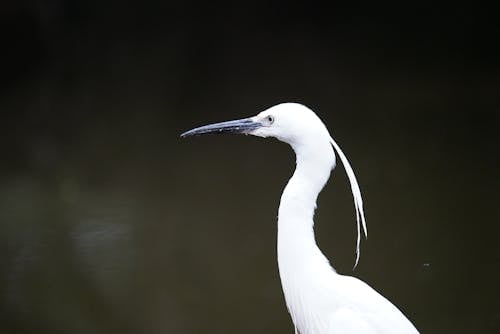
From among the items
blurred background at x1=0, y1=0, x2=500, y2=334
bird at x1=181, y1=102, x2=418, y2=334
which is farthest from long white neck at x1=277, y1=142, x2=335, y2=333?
blurred background at x1=0, y1=0, x2=500, y2=334

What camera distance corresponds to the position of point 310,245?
1743mm

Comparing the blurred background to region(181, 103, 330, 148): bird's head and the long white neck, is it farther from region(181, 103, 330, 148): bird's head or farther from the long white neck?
region(181, 103, 330, 148): bird's head

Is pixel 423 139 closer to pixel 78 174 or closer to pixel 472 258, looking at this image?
pixel 472 258

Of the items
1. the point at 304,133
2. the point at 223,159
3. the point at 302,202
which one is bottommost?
the point at 223,159

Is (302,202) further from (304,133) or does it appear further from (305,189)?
(304,133)

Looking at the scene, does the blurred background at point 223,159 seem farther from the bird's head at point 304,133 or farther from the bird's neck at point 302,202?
the bird's head at point 304,133

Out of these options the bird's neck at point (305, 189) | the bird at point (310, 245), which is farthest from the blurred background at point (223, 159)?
the bird's neck at point (305, 189)

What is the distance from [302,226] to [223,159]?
76.2 inches

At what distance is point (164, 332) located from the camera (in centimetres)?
254

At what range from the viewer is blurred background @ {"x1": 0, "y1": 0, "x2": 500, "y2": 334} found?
2.70 m

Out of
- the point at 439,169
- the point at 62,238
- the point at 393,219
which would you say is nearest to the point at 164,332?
Answer: the point at 62,238

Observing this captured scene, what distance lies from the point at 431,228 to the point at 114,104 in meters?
2.06

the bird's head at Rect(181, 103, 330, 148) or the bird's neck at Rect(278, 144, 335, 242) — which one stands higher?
the bird's head at Rect(181, 103, 330, 148)

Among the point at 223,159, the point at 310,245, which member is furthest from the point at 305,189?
the point at 223,159
